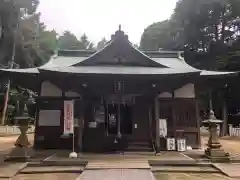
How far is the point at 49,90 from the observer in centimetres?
1393

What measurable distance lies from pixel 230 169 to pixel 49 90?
8620 millimetres

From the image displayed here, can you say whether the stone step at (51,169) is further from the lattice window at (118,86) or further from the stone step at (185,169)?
the lattice window at (118,86)

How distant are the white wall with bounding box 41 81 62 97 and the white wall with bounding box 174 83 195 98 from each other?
5604mm

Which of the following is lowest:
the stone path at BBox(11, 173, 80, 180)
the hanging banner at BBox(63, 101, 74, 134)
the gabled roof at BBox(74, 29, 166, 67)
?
the stone path at BBox(11, 173, 80, 180)

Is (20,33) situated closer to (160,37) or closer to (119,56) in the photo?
(160,37)

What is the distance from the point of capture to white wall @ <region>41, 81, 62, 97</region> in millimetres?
13875

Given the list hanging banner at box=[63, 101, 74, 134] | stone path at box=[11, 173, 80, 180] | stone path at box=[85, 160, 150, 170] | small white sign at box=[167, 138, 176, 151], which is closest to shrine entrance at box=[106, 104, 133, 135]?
small white sign at box=[167, 138, 176, 151]

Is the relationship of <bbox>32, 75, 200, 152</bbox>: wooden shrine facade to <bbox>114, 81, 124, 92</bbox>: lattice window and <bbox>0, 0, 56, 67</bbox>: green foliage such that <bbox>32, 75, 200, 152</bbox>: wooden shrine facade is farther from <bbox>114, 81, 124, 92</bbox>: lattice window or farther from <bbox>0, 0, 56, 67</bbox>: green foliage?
<bbox>0, 0, 56, 67</bbox>: green foliage

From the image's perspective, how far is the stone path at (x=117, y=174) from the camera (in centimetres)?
791

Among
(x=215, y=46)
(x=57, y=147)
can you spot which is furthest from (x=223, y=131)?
(x=57, y=147)

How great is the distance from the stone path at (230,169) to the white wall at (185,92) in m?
4.43

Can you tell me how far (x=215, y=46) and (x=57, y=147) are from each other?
20127 mm

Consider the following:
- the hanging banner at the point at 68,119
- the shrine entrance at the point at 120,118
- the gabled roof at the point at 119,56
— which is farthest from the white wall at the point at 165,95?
the hanging banner at the point at 68,119

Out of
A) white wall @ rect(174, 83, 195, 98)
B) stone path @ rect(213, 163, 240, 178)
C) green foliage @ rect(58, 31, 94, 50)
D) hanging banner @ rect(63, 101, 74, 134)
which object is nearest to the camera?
stone path @ rect(213, 163, 240, 178)
